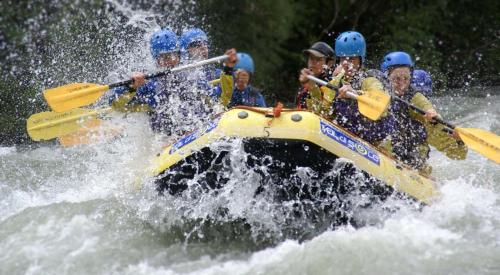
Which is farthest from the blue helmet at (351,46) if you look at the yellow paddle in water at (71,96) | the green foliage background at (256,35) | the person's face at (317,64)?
the green foliage background at (256,35)

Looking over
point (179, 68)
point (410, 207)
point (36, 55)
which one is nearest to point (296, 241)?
point (410, 207)

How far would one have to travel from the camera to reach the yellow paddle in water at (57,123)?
6539 mm

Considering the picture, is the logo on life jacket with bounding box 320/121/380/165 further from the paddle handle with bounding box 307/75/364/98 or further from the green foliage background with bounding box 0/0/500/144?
the green foliage background with bounding box 0/0/500/144

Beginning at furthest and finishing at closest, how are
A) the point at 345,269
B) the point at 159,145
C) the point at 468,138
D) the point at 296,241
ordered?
the point at 159,145 → the point at 468,138 → the point at 296,241 → the point at 345,269

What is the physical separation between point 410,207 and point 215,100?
2023 mm

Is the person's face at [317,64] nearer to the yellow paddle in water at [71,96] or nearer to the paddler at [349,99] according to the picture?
the paddler at [349,99]

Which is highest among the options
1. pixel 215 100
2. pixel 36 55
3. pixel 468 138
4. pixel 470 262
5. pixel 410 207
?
pixel 36 55

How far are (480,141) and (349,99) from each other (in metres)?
1.12

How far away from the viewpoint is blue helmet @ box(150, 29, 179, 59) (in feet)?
21.2

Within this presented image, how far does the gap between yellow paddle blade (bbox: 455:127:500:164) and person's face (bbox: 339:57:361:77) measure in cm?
103

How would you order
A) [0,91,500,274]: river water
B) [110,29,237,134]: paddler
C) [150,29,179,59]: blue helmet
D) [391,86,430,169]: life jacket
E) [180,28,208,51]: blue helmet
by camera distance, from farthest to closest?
[180,28,208,51]: blue helmet
[150,29,179,59]: blue helmet
[110,29,237,134]: paddler
[391,86,430,169]: life jacket
[0,91,500,274]: river water

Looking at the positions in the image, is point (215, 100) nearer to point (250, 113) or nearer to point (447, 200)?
point (250, 113)

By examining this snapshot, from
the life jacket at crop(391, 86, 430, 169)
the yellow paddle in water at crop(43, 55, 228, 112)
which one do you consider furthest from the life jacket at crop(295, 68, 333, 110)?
the yellow paddle in water at crop(43, 55, 228, 112)

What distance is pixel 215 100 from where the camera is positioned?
6.28 m
